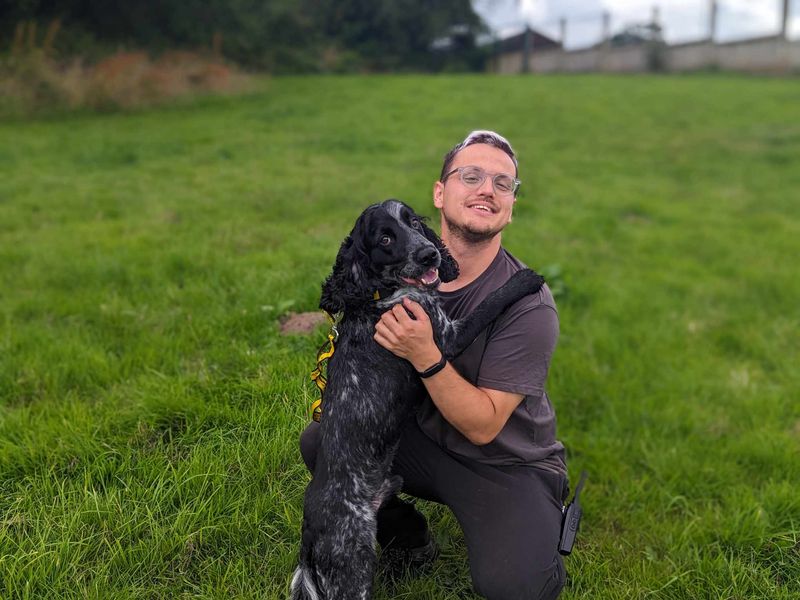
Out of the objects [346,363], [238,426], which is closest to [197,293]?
[238,426]

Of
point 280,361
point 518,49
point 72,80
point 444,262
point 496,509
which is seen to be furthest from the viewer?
point 518,49

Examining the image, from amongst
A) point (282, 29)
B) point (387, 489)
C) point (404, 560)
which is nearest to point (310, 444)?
point (387, 489)

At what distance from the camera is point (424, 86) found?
2092 cm

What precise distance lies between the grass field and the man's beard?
131 cm

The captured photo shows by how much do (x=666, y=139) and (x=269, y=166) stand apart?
9.43 metres

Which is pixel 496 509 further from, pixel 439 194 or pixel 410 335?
pixel 439 194

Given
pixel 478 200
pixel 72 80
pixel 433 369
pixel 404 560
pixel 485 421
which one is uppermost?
pixel 72 80

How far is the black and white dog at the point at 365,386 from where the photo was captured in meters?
2.25

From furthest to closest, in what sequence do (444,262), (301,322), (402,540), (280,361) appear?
(301,322), (280,361), (402,540), (444,262)

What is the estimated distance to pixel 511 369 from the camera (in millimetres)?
2404

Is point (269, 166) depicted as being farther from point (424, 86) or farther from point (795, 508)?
point (424, 86)

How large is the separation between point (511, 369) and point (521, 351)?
0.09 m

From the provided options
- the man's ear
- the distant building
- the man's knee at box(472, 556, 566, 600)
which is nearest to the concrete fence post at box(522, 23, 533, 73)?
the distant building

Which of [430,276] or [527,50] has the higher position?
[527,50]
